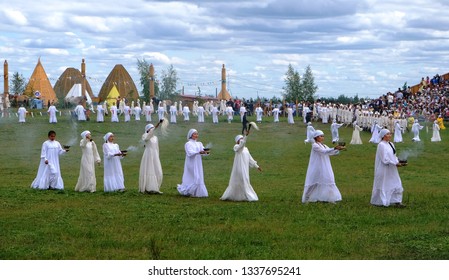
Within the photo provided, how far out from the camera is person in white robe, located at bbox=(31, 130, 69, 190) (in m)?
23.9

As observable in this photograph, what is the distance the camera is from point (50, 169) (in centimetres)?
2398

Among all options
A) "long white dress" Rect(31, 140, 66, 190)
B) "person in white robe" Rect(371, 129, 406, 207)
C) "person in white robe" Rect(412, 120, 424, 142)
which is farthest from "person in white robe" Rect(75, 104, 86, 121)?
"person in white robe" Rect(371, 129, 406, 207)

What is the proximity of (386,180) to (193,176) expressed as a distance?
5128mm

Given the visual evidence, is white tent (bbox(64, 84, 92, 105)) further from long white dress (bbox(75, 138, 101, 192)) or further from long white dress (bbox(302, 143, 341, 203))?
long white dress (bbox(302, 143, 341, 203))

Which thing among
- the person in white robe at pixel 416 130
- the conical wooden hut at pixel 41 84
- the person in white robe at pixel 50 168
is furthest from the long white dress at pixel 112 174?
the conical wooden hut at pixel 41 84

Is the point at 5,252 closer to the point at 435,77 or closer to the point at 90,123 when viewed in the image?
the point at 90,123

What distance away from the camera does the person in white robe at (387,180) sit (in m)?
19.4

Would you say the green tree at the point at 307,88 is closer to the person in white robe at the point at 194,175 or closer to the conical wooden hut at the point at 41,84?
the conical wooden hut at the point at 41,84

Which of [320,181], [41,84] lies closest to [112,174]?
[320,181]

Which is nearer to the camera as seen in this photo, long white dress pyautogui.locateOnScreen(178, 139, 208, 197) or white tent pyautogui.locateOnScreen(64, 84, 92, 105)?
long white dress pyautogui.locateOnScreen(178, 139, 208, 197)

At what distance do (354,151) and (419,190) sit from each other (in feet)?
54.9

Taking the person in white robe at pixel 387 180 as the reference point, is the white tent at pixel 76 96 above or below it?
above

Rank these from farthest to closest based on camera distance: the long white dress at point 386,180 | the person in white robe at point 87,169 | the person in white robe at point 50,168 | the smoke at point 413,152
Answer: the smoke at point 413,152 → the person in white robe at point 50,168 → the person in white robe at point 87,169 → the long white dress at point 386,180

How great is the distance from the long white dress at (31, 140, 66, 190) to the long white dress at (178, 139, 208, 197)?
12.4 ft
